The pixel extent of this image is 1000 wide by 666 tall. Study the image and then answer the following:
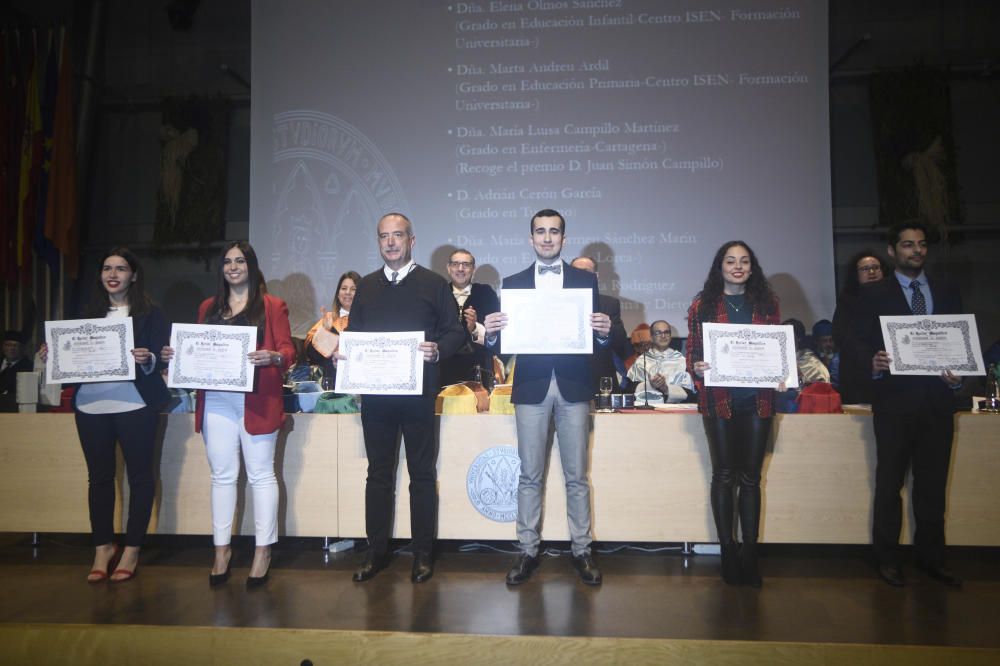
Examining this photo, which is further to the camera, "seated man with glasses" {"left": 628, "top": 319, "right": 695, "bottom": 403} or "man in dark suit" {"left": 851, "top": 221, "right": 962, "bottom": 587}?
"seated man with glasses" {"left": 628, "top": 319, "right": 695, "bottom": 403}

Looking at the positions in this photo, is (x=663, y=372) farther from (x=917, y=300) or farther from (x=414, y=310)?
(x=414, y=310)

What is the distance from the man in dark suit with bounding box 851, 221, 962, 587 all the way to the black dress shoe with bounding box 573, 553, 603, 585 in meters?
1.25

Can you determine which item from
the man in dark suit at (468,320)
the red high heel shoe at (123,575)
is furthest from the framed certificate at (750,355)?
the red high heel shoe at (123,575)

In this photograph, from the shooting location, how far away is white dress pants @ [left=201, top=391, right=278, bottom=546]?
2.95m

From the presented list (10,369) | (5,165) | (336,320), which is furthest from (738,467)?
(5,165)

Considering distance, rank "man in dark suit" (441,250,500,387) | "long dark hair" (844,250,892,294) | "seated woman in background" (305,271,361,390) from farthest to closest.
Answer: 1. "seated woman in background" (305,271,361,390)
2. "long dark hair" (844,250,892,294)
3. "man in dark suit" (441,250,500,387)

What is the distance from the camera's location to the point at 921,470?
9.76ft

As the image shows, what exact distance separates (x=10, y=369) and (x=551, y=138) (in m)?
5.00

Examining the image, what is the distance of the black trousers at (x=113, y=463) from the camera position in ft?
9.98

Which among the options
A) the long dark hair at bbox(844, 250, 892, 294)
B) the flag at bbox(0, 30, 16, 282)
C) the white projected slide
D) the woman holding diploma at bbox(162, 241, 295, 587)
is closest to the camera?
the woman holding diploma at bbox(162, 241, 295, 587)

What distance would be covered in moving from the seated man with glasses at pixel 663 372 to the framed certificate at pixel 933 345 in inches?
53.8

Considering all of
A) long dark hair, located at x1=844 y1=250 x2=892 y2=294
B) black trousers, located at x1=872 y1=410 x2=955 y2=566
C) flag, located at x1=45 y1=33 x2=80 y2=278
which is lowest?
black trousers, located at x1=872 y1=410 x2=955 y2=566

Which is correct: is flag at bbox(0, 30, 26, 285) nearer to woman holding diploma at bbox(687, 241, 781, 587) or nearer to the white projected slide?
the white projected slide

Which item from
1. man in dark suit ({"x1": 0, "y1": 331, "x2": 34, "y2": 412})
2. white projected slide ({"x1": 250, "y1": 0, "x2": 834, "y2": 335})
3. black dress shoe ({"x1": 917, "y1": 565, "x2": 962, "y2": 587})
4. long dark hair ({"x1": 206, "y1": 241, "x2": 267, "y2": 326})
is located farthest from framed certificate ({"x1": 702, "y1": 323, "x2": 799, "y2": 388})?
man in dark suit ({"x1": 0, "y1": 331, "x2": 34, "y2": 412})
